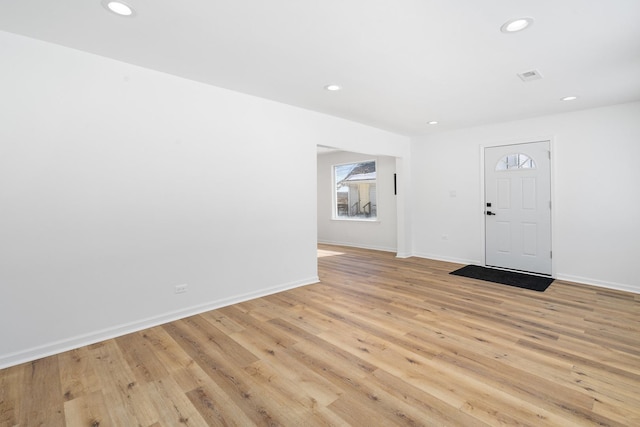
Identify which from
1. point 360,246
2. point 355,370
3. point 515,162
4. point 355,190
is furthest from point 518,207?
point 355,370

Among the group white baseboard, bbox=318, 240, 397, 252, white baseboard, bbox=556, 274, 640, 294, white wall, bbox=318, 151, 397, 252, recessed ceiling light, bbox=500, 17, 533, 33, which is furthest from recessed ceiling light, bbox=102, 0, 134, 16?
white baseboard, bbox=318, 240, 397, 252

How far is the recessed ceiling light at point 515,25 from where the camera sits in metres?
2.11

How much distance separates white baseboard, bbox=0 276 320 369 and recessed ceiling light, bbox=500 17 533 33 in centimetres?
348

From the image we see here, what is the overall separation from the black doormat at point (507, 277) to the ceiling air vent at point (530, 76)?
262cm

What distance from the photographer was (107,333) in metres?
2.65

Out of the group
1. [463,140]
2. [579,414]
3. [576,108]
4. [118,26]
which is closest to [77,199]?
[118,26]

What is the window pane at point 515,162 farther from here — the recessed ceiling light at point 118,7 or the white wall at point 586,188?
the recessed ceiling light at point 118,7

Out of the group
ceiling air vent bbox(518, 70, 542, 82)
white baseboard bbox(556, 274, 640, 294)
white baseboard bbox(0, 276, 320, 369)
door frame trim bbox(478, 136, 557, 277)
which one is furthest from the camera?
door frame trim bbox(478, 136, 557, 277)

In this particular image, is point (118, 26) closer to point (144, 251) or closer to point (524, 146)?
point (144, 251)

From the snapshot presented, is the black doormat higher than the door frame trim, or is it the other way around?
the door frame trim

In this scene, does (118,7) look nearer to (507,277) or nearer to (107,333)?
(107,333)

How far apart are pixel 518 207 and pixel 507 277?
117 centimetres

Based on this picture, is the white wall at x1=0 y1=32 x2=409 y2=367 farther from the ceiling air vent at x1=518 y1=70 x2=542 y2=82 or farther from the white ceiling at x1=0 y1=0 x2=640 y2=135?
the ceiling air vent at x1=518 y1=70 x2=542 y2=82

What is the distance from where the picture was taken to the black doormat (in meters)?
4.18
